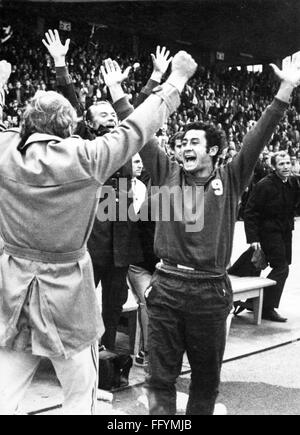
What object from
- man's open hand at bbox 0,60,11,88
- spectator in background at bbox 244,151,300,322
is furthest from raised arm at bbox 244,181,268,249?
man's open hand at bbox 0,60,11,88

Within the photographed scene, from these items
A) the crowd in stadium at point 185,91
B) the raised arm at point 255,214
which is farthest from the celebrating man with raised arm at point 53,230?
the crowd in stadium at point 185,91

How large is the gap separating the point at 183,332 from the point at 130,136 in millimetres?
1202

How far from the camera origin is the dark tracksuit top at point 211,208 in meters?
3.39

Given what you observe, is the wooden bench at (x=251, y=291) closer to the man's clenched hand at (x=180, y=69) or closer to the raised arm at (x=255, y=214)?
the raised arm at (x=255, y=214)

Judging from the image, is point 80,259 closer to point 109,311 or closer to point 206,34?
point 109,311

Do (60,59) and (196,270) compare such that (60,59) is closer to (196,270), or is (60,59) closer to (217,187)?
(217,187)

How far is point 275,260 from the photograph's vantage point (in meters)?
7.04

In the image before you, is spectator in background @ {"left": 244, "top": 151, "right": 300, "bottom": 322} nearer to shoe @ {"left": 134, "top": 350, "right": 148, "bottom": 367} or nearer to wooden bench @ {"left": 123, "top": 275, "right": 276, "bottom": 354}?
wooden bench @ {"left": 123, "top": 275, "right": 276, "bottom": 354}

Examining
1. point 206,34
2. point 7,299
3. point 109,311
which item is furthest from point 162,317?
point 206,34

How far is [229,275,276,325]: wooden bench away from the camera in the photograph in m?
6.56

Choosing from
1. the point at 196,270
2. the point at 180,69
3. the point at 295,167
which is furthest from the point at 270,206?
the point at 295,167

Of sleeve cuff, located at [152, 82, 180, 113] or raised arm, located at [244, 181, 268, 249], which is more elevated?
sleeve cuff, located at [152, 82, 180, 113]

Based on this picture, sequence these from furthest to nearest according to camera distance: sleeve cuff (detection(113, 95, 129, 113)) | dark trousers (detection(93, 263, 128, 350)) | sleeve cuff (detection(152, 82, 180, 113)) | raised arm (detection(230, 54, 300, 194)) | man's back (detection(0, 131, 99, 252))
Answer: dark trousers (detection(93, 263, 128, 350)) → sleeve cuff (detection(113, 95, 129, 113)) → raised arm (detection(230, 54, 300, 194)) → sleeve cuff (detection(152, 82, 180, 113)) → man's back (detection(0, 131, 99, 252))
